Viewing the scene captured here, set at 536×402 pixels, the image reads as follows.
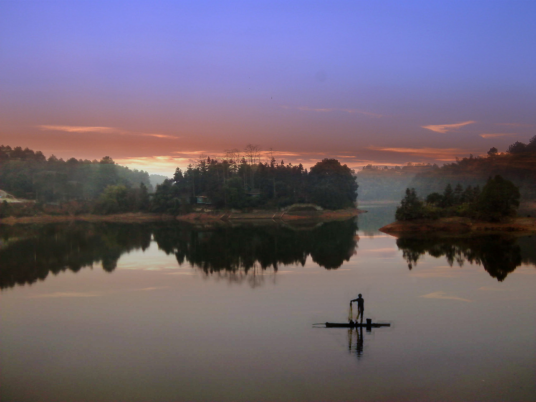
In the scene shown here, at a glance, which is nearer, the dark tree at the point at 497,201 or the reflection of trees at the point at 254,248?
the reflection of trees at the point at 254,248

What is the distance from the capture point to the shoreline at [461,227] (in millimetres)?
42906

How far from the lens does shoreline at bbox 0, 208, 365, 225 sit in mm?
72875

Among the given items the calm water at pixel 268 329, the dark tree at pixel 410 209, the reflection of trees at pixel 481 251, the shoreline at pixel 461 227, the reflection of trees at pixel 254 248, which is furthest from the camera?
the dark tree at pixel 410 209

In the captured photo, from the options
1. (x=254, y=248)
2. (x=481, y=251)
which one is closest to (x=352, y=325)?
(x=481, y=251)

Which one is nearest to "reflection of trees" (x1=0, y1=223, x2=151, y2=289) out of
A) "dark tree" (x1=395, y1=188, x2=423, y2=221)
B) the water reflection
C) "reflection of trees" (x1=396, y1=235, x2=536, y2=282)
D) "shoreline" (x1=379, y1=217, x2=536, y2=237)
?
the water reflection

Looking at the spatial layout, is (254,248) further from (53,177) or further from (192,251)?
(53,177)

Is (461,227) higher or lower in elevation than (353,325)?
higher

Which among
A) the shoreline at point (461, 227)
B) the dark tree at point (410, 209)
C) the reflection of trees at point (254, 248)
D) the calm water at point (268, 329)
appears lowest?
the reflection of trees at point (254, 248)

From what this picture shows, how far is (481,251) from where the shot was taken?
31.1m

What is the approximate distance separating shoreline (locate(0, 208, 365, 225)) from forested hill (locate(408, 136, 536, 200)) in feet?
84.1

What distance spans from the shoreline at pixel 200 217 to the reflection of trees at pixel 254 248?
22383 millimetres

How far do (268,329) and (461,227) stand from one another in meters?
35.1

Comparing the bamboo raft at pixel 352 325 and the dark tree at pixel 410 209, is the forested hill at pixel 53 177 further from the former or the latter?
the bamboo raft at pixel 352 325

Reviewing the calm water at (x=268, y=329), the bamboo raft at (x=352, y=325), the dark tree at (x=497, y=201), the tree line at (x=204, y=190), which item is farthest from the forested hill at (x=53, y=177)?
the bamboo raft at (x=352, y=325)
